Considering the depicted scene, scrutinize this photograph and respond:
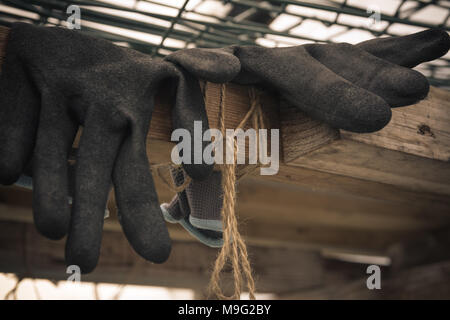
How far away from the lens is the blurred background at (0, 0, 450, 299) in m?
0.99

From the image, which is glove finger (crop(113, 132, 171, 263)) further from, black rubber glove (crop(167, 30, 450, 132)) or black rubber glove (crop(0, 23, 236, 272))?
black rubber glove (crop(167, 30, 450, 132))

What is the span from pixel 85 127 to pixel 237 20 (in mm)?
618

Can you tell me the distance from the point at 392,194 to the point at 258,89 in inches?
16.9

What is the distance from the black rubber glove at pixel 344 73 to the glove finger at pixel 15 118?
0.74 feet

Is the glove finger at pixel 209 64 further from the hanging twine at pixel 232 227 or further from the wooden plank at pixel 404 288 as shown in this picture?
the wooden plank at pixel 404 288

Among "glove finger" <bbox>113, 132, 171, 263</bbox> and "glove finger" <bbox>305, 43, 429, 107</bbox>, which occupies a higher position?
"glove finger" <bbox>305, 43, 429, 107</bbox>

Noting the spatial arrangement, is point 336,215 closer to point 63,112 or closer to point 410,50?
point 410,50

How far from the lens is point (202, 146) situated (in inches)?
26.0

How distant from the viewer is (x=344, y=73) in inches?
30.5

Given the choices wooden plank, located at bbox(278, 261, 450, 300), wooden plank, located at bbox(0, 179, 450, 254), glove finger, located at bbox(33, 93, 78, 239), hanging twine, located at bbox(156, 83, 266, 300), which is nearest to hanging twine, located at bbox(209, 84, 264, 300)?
hanging twine, located at bbox(156, 83, 266, 300)

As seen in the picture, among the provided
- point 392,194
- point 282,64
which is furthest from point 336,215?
point 282,64

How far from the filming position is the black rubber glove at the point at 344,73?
68cm

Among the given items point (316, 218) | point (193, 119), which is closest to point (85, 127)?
point (193, 119)

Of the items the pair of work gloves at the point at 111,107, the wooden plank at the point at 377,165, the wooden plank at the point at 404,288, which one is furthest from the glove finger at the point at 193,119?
the wooden plank at the point at 404,288
